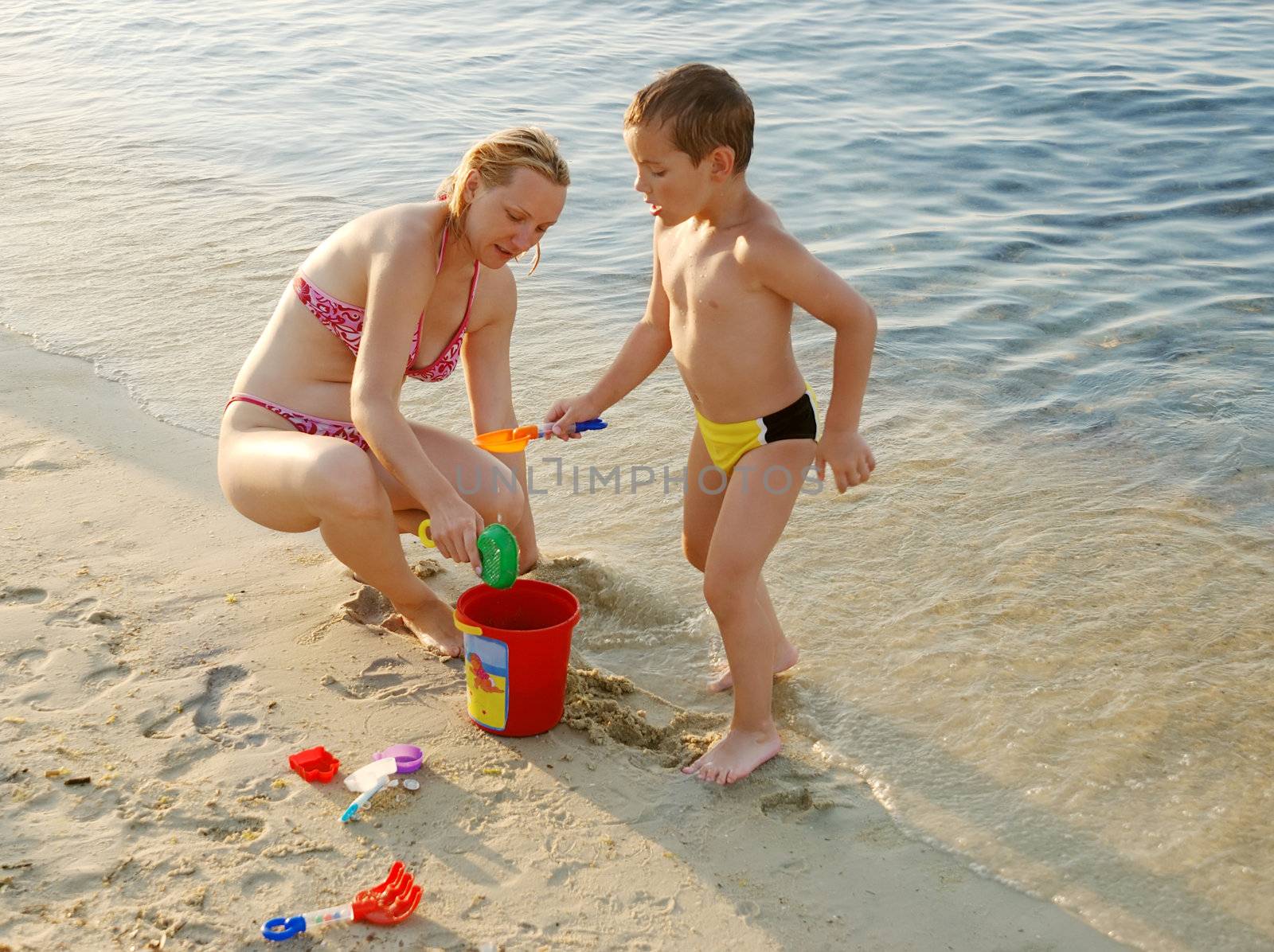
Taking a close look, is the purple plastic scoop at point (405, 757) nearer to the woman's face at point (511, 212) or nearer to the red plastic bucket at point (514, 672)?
the red plastic bucket at point (514, 672)

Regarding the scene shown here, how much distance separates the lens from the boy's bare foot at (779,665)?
10.6 feet

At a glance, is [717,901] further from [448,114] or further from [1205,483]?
[448,114]

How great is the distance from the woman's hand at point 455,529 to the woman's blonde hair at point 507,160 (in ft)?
2.53

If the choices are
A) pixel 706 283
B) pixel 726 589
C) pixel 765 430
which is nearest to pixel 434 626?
pixel 726 589

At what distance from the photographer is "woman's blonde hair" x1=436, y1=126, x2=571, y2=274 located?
2.97m

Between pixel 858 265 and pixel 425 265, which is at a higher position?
pixel 425 265

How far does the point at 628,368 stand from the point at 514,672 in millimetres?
947

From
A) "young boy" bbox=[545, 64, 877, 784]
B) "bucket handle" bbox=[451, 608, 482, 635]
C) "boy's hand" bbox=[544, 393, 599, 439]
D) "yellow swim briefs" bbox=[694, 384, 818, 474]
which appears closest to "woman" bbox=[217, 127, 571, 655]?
"bucket handle" bbox=[451, 608, 482, 635]

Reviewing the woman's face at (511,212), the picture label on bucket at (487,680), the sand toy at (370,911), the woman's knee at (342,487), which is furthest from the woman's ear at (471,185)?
the sand toy at (370,911)

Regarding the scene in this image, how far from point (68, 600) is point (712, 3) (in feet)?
41.5

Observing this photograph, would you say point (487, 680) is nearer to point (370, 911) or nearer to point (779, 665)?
point (370, 911)

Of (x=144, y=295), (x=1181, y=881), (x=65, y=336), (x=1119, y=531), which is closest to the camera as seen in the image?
(x=1181, y=881)

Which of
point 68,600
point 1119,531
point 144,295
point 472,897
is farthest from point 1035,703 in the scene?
point 144,295

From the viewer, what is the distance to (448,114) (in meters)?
9.96
